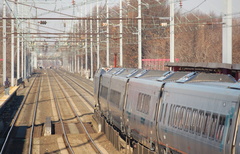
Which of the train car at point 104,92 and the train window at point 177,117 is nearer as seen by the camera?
the train window at point 177,117

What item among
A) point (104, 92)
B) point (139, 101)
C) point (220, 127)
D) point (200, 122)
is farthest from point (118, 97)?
point (220, 127)

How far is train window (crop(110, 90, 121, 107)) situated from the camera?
688 inches

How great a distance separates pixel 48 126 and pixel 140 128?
9538mm

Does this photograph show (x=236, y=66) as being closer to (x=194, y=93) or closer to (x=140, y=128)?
(x=194, y=93)

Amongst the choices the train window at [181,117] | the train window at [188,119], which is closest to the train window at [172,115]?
the train window at [181,117]

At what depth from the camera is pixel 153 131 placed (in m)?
12.0

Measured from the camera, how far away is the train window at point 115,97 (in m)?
17.5

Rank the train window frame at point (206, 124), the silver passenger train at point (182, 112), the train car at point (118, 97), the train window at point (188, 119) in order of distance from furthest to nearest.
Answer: the train car at point (118, 97) → the train window at point (188, 119) → the train window frame at point (206, 124) → the silver passenger train at point (182, 112)

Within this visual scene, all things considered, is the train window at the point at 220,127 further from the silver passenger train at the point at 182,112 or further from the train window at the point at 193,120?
the train window at the point at 193,120

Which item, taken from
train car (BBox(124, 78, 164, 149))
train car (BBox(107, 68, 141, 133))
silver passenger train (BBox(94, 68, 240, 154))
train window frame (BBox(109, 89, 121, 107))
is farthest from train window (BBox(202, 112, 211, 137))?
train window frame (BBox(109, 89, 121, 107))

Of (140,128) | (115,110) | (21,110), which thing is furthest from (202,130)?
(21,110)

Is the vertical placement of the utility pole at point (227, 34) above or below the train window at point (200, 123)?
above

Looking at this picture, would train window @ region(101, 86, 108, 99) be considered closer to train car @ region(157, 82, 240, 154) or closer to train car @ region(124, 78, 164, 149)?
train car @ region(124, 78, 164, 149)

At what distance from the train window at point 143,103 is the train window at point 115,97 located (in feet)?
10.9
